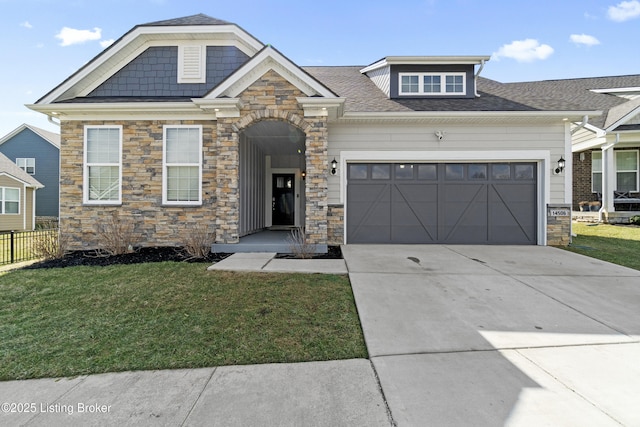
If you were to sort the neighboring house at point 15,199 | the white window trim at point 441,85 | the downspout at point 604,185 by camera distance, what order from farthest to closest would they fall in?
the neighboring house at point 15,199 < the downspout at point 604,185 < the white window trim at point 441,85

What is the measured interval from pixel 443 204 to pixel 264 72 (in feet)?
19.5

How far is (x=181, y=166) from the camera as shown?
25.8 ft

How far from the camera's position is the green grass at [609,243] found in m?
6.89

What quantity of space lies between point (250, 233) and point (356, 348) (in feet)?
24.0

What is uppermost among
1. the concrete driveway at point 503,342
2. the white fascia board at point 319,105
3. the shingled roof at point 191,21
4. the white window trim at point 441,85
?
the shingled roof at point 191,21

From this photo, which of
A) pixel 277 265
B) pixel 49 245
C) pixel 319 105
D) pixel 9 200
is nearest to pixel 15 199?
pixel 9 200

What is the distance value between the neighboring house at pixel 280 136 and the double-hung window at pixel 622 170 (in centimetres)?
739

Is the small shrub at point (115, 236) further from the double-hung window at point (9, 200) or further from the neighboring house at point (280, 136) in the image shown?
the double-hung window at point (9, 200)

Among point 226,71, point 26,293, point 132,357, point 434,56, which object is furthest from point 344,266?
point 434,56

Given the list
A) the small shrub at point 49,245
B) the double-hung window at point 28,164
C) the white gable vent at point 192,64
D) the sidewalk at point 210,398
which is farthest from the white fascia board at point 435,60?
the double-hung window at point 28,164

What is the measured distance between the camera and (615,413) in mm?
2105

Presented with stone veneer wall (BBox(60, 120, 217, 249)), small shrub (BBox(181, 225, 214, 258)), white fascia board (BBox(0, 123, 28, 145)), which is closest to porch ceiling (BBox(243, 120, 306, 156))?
stone veneer wall (BBox(60, 120, 217, 249))

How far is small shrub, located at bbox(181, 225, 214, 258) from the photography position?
6789 mm

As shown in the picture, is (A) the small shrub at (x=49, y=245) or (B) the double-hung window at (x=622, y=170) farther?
(B) the double-hung window at (x=622, y=170)
